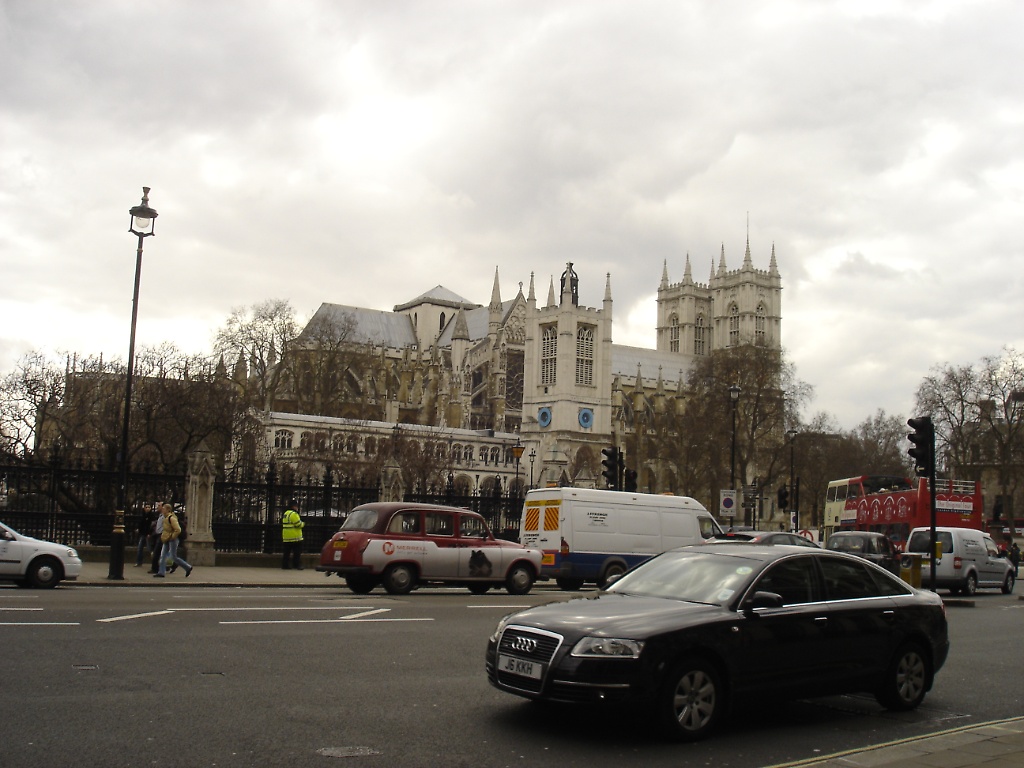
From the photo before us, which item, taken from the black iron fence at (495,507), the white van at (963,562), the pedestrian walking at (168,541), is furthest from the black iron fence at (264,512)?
the white van at (963,562)

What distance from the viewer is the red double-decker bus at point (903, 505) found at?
35.7 m

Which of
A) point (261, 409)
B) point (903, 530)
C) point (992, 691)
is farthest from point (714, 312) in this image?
point (992, 691)

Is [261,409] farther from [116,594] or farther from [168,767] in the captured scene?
[168,767]

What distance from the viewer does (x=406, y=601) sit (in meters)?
17.6

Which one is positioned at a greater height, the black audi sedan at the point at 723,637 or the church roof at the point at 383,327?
the church roof at the point at 383,327

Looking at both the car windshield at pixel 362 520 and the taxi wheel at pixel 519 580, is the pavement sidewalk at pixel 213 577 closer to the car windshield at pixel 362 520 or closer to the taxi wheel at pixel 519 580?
the car windshield at pixel 362 520

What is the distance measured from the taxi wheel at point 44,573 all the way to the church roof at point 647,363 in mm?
116656

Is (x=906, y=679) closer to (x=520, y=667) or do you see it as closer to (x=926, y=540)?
(x=520, y=667)

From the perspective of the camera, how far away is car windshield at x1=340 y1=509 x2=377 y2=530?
1914 centimetres

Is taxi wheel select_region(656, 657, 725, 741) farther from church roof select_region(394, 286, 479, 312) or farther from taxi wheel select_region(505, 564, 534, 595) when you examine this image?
church roof select_region(394, 286, 479, 312)

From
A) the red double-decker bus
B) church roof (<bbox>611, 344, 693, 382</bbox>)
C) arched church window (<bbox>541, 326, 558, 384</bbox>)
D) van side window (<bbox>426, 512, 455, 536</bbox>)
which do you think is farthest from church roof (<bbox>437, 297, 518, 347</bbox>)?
van side window (<bbox>426, 512, 455, 536</bbox>)

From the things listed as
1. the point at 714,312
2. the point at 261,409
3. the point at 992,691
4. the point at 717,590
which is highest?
the point at 714,312

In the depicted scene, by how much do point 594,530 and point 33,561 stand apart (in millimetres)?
11188

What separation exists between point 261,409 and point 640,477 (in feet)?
146
